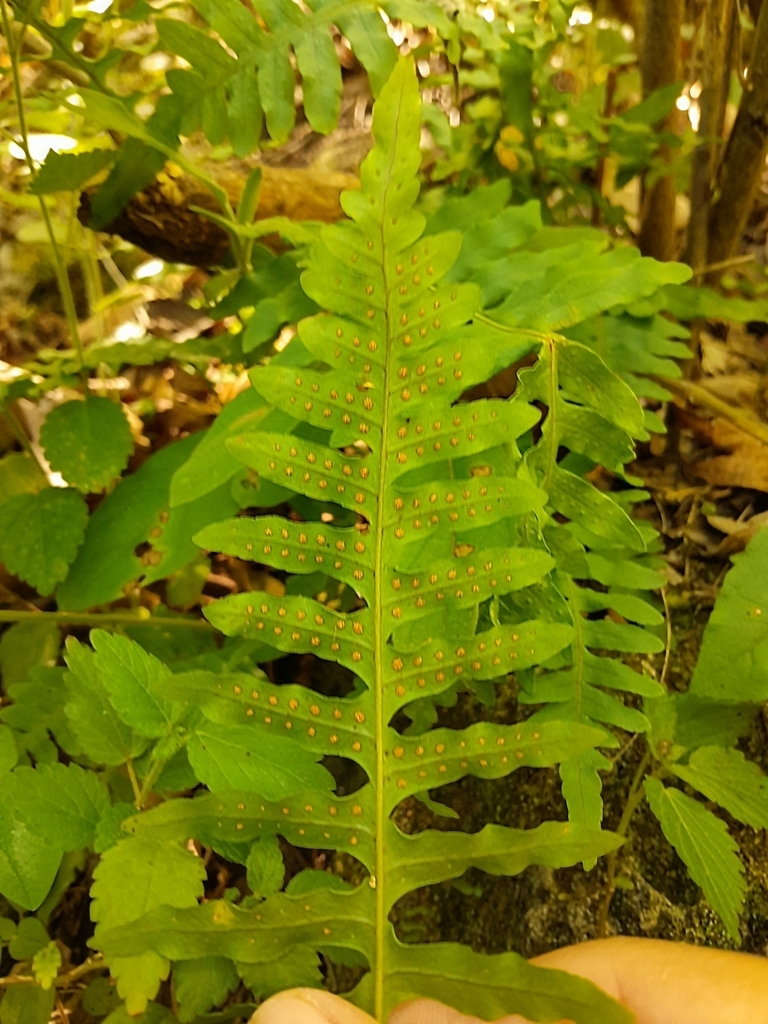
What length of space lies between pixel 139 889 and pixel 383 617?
0.42m

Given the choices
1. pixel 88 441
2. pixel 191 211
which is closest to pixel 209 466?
pixel 88 441

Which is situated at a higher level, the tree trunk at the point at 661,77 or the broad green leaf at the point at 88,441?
the tree trunk at the point at 661,77

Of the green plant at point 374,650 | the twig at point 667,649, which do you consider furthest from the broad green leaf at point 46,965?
the twig at point 667,649

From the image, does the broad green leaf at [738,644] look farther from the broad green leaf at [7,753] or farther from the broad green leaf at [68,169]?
the broad green leaf at [68,169]

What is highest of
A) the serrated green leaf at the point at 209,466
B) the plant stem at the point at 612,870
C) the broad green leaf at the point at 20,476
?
the serrated green leaf at the point at 209,466

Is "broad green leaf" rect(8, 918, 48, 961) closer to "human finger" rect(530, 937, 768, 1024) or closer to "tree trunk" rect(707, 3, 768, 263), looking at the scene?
"human finger" rect(530, 937, 768, 1024)

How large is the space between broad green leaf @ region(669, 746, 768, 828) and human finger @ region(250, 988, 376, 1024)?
1.78ft

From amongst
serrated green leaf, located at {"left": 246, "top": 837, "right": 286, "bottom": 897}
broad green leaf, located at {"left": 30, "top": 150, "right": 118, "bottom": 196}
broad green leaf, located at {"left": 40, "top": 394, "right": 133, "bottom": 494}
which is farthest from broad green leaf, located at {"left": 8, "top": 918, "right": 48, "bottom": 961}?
broad green leaf, located at {"left": 30, "top": 150, "right": 118, "bottom": 196}

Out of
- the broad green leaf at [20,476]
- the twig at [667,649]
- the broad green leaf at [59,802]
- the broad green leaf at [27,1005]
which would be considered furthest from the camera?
the broad green leaf at [20,476]

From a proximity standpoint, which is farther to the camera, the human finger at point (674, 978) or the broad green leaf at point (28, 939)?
the broad green leaf at point (28, 939)

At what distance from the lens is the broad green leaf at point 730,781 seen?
962 millimetres

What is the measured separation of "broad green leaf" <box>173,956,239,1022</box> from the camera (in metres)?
0.88

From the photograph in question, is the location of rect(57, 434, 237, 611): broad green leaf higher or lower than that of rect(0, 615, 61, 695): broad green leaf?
higher

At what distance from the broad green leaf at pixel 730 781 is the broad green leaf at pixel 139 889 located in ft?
2.23
